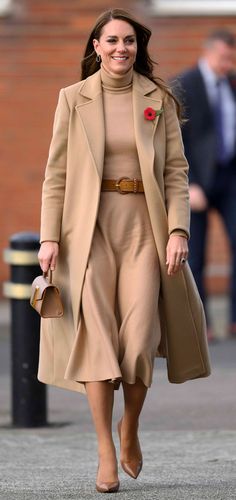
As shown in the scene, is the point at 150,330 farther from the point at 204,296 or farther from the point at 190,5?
the point at 190,5

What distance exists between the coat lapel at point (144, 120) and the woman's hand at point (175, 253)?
0.28m

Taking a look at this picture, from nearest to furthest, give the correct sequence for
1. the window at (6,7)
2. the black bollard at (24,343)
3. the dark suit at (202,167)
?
the black bollard at (24,343)
the dark suit at (202,167)
the window at (6,7)

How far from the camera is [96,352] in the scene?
6.37m

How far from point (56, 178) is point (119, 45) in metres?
0.57

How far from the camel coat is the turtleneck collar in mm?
26

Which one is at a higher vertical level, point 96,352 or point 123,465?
point 96,352

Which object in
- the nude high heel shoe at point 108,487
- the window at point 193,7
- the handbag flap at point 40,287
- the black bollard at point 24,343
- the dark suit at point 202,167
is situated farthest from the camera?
Result: the window at point 193,7

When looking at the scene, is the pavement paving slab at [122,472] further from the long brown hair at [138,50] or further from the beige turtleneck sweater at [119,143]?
the long brown hair at [138,50]

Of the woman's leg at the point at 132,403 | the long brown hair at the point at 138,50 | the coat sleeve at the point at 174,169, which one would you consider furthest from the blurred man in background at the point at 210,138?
the woman's leg at the point at 132,403

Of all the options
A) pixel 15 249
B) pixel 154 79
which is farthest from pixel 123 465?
pixel 15 249

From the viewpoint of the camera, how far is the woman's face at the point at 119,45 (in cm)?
647

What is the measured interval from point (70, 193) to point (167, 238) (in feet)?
1.36

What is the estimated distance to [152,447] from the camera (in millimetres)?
7957

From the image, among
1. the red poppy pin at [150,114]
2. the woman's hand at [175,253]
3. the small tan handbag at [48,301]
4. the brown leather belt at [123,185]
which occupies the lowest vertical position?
Answer: the small tan handbag at [48,301]
